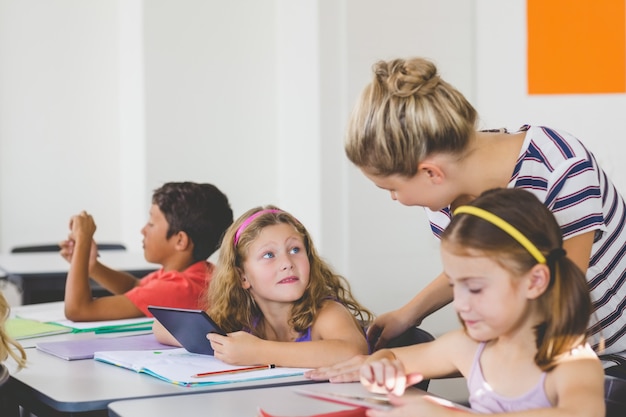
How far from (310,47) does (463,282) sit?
3.51 m

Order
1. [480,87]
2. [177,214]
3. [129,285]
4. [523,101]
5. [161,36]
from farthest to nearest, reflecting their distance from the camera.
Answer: [161,36]
[480,87]
[523,101]
[129,285]
[177,214]

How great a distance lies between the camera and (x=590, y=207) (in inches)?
63.9

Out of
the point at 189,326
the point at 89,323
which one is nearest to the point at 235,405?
the point at 189,326

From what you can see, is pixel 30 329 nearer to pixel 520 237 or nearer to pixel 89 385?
pixel 89 385

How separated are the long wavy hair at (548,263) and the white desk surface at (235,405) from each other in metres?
0.34

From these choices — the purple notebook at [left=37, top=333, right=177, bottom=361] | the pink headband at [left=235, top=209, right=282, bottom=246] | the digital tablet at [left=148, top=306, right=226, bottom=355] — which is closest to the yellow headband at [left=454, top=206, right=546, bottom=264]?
the digital tablet at [left=148, top=306, right=226, bottom=355]

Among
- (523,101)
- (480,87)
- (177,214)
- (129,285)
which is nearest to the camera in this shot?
(177,214)

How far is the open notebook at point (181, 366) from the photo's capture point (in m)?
1.76

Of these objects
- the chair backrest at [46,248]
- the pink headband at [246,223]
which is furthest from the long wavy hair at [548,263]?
the chair backrest at [46,248]

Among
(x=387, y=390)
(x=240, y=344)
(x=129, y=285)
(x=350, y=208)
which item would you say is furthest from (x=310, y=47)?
(x=387, y=390)

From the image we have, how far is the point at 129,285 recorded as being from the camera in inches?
120

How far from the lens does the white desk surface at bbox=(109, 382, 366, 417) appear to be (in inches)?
59.3

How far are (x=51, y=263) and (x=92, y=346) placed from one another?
6.61ft

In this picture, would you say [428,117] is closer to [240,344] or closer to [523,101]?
[240,344]
